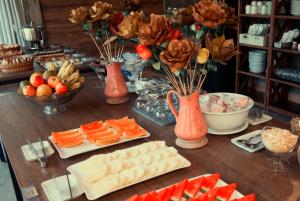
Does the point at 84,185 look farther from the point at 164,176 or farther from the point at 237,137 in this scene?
the point at 237,137

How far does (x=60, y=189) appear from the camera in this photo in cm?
90

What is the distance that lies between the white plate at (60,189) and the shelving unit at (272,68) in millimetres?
2409

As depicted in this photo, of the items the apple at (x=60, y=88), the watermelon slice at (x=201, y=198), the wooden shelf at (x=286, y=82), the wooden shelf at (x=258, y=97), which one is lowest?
the wooden shelf at (x=258, y=97)

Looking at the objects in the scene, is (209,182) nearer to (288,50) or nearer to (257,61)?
(288,50)

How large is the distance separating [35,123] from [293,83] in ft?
7.61

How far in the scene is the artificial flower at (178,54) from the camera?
92 cm

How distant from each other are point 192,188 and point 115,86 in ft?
2.76

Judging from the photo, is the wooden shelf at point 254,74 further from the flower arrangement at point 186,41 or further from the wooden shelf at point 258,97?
the flower arrangement at point 186,41

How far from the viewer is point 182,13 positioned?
3.54 feet

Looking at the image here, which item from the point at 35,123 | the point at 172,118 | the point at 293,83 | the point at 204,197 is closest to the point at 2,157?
the point at 35,123

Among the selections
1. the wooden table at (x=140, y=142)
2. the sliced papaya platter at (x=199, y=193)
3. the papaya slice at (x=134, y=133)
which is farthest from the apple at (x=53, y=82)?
the sliced papaya platter at (x=199, y=193)

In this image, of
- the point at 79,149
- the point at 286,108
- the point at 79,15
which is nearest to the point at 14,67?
the point at 79,15

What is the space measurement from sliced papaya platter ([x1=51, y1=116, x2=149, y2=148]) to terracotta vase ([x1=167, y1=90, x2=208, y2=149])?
0.56ft

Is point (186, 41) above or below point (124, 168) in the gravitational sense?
above
